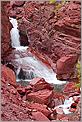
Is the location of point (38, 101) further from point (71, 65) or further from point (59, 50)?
point (59, 50)

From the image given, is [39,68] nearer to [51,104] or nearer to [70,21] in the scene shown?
[70,21]

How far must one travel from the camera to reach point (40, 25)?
1734 cm

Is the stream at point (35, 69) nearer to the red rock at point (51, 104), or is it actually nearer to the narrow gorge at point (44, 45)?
the narrow gorge at point (44, 45)

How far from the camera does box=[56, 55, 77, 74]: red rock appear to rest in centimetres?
1430

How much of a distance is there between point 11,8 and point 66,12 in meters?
4.89

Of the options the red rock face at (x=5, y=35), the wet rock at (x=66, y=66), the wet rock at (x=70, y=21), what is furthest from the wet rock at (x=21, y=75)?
the wet rock at (x=70, y=21)

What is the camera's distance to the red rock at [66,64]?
1430cm

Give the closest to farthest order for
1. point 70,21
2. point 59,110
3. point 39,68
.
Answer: point 59,110, point 39,68, point 70,21

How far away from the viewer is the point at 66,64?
14273mm

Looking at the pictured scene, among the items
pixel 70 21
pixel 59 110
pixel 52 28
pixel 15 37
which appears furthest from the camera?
pixel 15 37

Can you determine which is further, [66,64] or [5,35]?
[5,35]

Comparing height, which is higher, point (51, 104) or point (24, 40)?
point (51, 104)

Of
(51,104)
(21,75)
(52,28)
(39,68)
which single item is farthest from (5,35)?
(51,104)

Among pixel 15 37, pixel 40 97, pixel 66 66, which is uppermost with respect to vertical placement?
pixel 40 97
